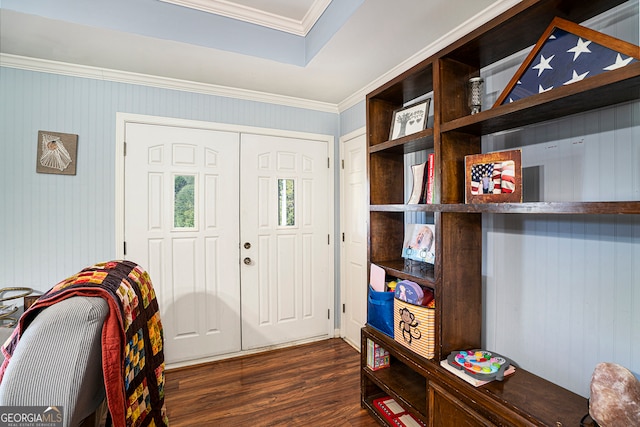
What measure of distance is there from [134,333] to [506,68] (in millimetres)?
2092

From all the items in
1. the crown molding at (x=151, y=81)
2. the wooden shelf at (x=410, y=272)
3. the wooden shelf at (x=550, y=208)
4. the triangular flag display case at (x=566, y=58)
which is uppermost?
the crown molding at (x=151, y=81)

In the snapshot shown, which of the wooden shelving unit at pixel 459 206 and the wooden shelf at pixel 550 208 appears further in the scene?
the wooden shelving unit at pixel 459 206

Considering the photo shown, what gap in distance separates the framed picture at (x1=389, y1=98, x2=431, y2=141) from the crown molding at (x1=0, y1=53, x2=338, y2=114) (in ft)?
4.08

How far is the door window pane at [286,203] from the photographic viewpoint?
295cm

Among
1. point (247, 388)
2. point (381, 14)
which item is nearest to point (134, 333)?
point (247, 388)

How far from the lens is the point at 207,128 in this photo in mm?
2670

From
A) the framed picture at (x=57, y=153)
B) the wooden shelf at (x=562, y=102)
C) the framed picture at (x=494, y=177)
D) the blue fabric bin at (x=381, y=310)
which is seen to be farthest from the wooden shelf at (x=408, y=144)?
the framed picture at (x=57, y=153)

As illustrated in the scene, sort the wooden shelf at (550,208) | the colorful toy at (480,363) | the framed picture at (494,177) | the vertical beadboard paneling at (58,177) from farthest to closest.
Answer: the vertical beadboard paneling at (58,177), the colorful toy at (480,363), the framed picture at (494,177), the wooden shelf at (550,208)

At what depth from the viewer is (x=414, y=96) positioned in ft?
6.97

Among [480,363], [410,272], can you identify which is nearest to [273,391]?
[410,272]

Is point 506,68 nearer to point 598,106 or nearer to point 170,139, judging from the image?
point 598,106

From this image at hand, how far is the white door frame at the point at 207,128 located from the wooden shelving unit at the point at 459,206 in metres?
1.04

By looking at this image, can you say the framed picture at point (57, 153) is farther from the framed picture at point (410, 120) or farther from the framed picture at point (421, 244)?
the framed picture at point (421, 244)

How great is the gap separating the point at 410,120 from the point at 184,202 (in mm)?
1888
